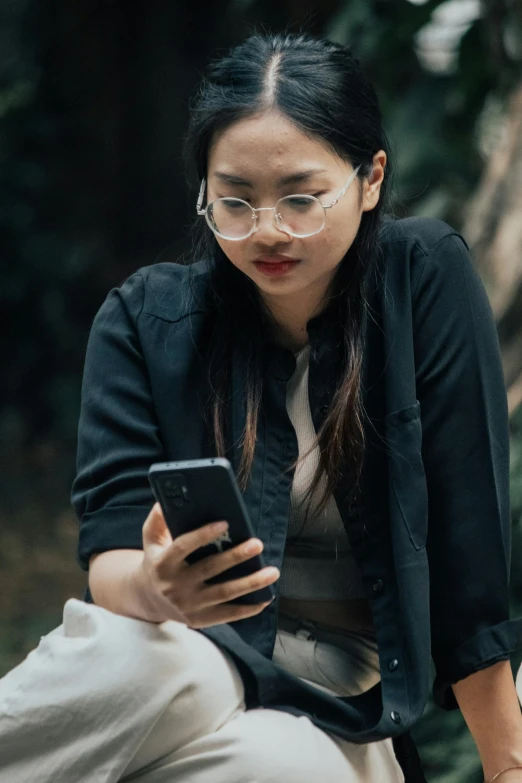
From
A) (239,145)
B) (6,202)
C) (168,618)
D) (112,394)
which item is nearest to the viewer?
(168,618)

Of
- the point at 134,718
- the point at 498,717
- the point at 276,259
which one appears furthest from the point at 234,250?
the point at 498,717

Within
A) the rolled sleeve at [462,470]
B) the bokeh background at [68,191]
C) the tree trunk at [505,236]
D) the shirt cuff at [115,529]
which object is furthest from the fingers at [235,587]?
the bokeh background at [68,191]

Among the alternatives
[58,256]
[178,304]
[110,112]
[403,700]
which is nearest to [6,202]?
[58,256]

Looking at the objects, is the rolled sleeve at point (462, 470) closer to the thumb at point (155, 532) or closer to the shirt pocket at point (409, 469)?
the shirt pocket at point (409, 469)

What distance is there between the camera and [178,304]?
5.77ft

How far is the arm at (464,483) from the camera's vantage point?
162 centimetres

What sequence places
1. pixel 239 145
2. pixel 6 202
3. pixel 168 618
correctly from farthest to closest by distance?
pixel 6 202 → pixel 239 145 → pixel 168 618

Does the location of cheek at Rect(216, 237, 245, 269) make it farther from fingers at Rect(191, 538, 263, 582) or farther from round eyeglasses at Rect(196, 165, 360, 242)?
fingers at Rect(191, 538, 263, 582)

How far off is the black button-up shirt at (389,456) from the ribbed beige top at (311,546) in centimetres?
2

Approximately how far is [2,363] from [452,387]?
12.6 feet

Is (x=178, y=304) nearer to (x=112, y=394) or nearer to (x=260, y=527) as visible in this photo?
(x=112, y=394)

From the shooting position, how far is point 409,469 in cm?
161

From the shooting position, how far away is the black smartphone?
4.28 ft

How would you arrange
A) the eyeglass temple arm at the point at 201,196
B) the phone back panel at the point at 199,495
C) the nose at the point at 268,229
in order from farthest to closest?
the eyeglass temple arm at the point at 201,196, the nose at the point at 268,229, the phone back panel at the point at 199,495
